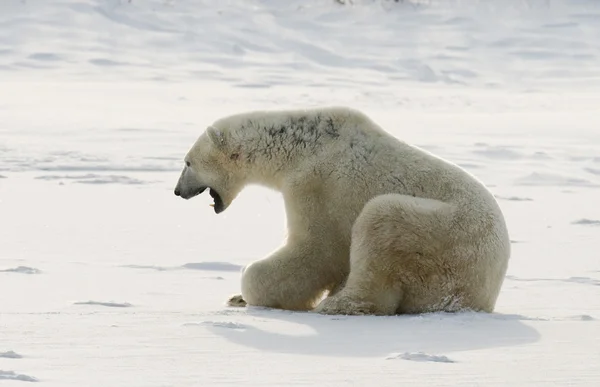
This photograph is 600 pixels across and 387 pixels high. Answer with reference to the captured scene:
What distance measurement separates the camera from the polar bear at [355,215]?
497 centimetres

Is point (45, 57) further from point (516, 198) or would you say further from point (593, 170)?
point (516, 198)

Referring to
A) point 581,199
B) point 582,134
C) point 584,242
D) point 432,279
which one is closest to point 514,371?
point 432,279

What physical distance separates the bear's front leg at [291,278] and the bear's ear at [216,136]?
66cm

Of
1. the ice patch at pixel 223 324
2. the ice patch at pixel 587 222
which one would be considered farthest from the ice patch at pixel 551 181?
the ice patch at pixel 223 324

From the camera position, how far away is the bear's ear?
5.69 m

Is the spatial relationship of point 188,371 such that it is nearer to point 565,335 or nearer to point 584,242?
point 565,335

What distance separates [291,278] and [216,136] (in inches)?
33.1

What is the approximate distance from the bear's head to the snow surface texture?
46 centimetres

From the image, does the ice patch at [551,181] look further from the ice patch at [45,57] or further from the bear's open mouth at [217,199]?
the ice patch at [45,57]

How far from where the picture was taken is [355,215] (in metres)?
5.22

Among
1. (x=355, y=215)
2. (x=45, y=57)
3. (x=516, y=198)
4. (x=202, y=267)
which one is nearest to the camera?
(x=355, y=215)

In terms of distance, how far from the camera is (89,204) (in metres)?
9.02

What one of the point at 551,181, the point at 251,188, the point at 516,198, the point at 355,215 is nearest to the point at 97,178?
the point at 251,188

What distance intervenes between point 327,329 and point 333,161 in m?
1.02
